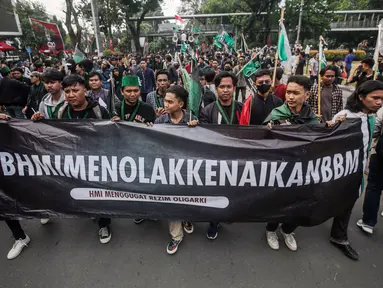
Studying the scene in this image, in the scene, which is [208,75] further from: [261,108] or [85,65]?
[85,65]

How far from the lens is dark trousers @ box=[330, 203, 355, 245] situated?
2.69 metres

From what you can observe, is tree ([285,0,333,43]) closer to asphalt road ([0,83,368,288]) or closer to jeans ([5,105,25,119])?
jeans ([5,105,25,119])

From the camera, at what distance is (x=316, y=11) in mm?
32250

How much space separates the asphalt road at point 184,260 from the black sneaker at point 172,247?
49 mm

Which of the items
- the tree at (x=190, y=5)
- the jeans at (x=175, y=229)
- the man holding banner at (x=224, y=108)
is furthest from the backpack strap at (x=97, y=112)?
the tree at (x=190, y=5)

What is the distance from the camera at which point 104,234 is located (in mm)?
2889

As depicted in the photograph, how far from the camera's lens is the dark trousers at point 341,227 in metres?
2.69

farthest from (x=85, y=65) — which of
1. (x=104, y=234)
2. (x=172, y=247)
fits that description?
(x=172, y=247)

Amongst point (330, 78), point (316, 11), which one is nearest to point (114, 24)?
point (316, 11)

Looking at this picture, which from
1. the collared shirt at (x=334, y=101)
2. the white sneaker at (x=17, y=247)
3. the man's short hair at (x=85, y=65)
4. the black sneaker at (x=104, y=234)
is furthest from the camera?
the man's short hair at (x=85, y=65)

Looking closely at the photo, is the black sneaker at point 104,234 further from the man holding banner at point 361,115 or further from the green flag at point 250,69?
the green flag at point 250,69

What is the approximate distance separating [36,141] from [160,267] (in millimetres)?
1756

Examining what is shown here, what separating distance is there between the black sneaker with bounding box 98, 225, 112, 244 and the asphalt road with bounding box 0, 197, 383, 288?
0.18 ft

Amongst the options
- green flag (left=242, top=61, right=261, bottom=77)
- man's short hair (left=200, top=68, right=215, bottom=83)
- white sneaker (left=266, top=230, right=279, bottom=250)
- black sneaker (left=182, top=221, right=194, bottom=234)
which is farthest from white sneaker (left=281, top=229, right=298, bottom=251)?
man's short hair (left=200, top=68, right=215, bottom=83)
